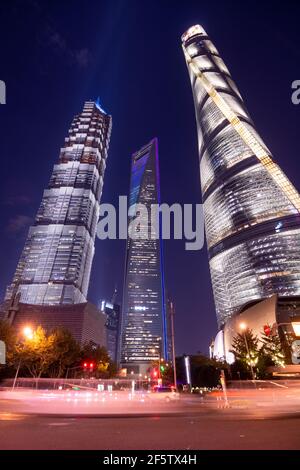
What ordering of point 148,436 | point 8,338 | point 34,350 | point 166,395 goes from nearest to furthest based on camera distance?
point 148,436 → point 166,395 → point 8,338 → point 34,350

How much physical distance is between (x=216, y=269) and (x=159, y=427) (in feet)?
461

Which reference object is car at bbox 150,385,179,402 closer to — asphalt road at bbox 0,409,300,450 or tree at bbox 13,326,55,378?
asphalt road at bbox 0,409,300,450

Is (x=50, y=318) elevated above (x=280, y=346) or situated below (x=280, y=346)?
above

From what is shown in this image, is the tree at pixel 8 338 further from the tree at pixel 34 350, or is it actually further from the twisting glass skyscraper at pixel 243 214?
the twisting glass skyscraper at pixel 243 214

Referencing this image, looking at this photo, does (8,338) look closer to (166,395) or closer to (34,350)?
(34,350)

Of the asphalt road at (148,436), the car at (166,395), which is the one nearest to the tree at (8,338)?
the car at (166,395)

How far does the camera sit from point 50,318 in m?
156

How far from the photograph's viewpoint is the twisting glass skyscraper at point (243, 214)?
118688 mm

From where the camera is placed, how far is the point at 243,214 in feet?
436

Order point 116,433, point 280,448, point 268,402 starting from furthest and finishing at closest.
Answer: point 268,402, point 116,433, point 280,448

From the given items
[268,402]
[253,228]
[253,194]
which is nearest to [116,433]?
[268,402]

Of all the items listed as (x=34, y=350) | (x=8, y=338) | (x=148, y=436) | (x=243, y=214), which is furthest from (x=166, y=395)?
(x=243, y=214)
